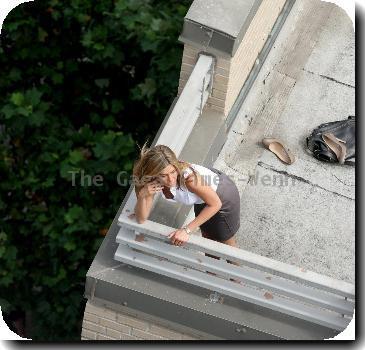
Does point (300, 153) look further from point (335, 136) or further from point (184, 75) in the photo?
point (184, 75)

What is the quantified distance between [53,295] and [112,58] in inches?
111

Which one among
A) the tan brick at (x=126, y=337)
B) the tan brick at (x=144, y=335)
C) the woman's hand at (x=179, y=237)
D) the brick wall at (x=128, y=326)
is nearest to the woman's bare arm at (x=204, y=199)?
the woman's hand at (x=179, y=237)

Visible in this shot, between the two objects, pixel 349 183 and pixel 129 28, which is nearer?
pixel 349 183

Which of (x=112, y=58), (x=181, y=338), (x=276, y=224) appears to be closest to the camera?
(x=181, y=338)

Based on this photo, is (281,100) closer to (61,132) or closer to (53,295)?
(61,132)

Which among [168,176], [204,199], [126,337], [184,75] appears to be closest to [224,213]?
[204,199]

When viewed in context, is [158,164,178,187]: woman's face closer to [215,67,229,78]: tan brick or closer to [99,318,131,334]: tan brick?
[99,318,131,334]: tan brick

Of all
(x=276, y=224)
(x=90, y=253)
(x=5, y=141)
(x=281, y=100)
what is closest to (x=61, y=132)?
(x=5, y=141)

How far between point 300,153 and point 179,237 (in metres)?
2.07

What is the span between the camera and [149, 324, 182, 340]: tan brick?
5.55m

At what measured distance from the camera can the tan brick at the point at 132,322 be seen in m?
5.58

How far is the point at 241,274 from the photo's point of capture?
505 centimetres

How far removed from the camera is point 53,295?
9.61 meters

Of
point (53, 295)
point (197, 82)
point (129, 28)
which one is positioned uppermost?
point (197, 82)
